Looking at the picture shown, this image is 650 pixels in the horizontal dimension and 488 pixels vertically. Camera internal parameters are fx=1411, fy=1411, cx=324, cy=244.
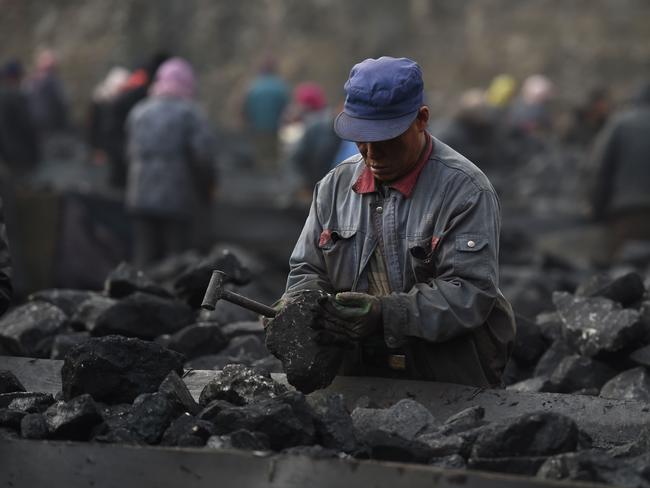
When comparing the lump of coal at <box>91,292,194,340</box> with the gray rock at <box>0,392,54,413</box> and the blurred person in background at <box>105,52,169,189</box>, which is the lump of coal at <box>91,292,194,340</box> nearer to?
the gray rock at <box>0,392,54,413</box>

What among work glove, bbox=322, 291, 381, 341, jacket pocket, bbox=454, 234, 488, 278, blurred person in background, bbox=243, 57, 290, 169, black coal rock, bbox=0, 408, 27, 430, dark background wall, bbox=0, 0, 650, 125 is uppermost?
jacket pocket, bbox=454, 234, 488, 278

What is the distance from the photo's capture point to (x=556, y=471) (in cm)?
449

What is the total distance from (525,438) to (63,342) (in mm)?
3125

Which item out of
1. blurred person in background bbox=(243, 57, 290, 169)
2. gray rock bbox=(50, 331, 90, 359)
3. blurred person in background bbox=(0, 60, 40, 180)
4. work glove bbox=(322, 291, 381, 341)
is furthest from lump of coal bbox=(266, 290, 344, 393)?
blurred person in background bbox=(243, 57, 290, 169)

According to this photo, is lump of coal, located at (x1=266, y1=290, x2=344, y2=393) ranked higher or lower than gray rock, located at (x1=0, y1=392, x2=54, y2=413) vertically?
higher

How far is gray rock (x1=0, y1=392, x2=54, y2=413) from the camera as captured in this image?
546 centimetres

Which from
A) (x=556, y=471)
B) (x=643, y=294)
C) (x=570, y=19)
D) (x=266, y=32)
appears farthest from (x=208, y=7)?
(x=556, y=471)

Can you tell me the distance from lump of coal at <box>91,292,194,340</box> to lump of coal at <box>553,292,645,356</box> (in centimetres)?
202

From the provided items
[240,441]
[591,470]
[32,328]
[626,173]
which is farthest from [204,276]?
[626,173]

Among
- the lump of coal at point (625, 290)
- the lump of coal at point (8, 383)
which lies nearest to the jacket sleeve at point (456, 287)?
the lump of coal at point (8, 383)

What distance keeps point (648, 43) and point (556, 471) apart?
3104cm

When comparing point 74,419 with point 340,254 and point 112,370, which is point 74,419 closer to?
point 112,370

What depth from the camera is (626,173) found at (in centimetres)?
1344

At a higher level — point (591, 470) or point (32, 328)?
point (591, 470)
